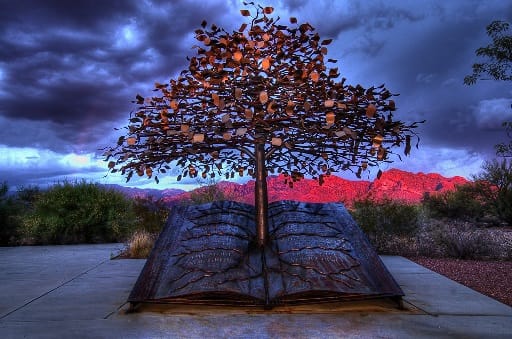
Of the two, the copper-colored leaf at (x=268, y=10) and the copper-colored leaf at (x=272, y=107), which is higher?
the copper-colored leaf at (x=268, y=10)

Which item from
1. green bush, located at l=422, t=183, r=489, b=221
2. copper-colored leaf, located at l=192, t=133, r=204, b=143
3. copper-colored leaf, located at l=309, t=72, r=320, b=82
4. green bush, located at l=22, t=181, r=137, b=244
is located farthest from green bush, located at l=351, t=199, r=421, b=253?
green bush, located at l=422, t=183, r=489, b=221

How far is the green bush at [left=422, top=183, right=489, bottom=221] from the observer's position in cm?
1823

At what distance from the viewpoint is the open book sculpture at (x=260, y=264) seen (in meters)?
5.01

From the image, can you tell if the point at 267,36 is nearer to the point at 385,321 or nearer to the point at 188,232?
the point at 188,232

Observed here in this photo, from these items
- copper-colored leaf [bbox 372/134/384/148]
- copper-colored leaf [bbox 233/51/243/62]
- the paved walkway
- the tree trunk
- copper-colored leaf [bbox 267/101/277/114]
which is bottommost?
the paved walkway

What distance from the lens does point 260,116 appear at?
5.12m

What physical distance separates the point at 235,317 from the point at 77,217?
338 inches

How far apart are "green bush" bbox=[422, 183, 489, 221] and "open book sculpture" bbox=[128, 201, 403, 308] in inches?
536

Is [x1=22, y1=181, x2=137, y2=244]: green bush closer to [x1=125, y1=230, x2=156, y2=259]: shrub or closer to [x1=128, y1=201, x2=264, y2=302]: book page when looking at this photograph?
[x1=125, y1=230, x2=156, y2=259]: shrub

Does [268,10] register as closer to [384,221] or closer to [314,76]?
[314,76]

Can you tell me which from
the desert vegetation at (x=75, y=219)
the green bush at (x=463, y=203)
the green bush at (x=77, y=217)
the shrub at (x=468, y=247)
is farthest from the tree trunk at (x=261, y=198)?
the green bush at (x=463, y=203)

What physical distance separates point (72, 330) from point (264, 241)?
2324mm

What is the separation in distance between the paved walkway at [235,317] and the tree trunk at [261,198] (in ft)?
3.35

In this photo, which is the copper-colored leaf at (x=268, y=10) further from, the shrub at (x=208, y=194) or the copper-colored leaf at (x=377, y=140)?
the shrub at (x=208, y=194)
